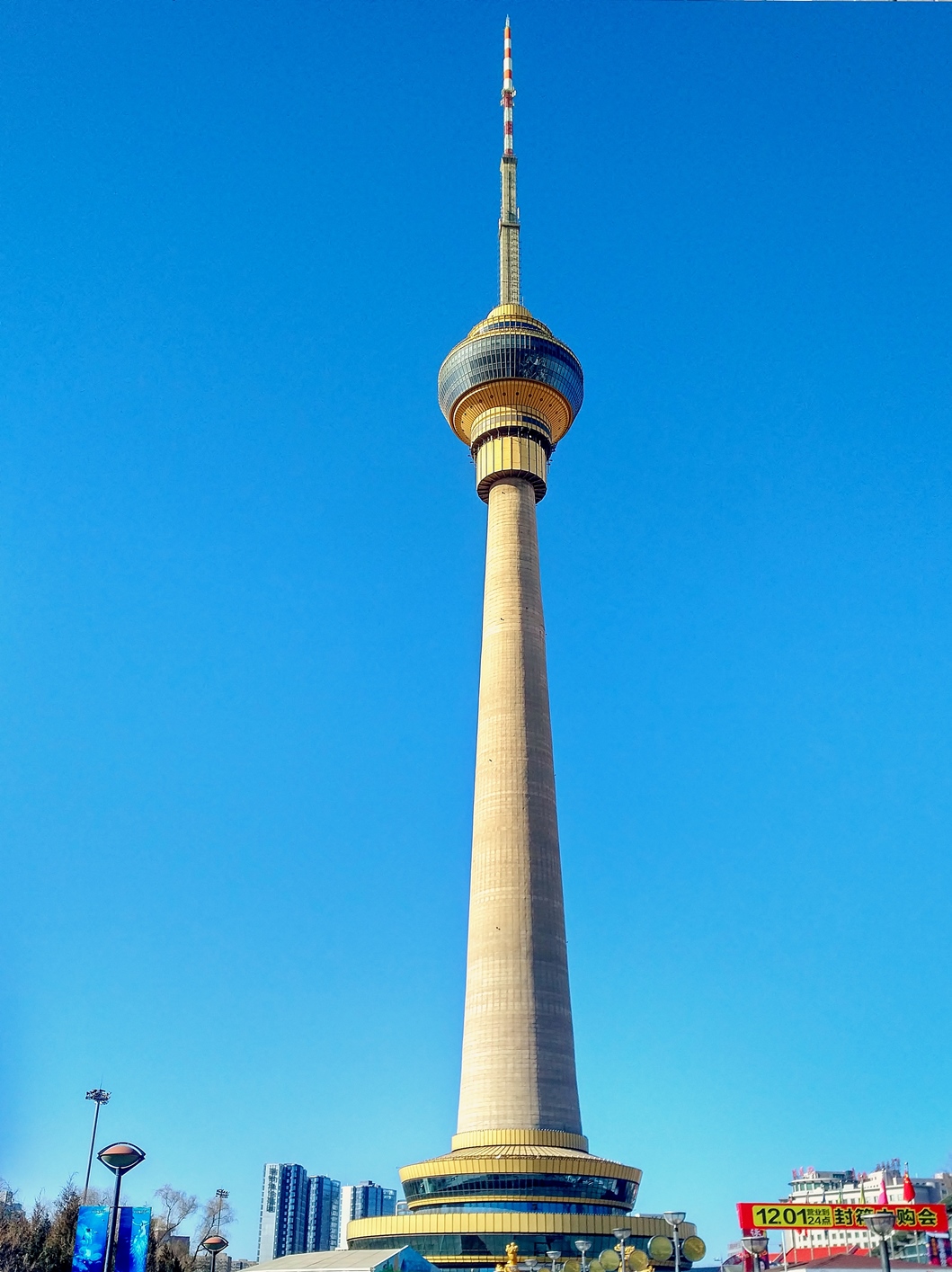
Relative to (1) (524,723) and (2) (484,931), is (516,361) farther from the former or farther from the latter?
(2) (484,931)

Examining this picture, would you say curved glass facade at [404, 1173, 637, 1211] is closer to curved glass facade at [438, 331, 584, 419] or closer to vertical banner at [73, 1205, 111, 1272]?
vertical banner at [73, 1205, 111, 1272]

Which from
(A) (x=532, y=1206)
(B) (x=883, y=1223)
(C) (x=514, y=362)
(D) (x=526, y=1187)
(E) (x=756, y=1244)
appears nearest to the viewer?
(B) (x=883, y=1223)

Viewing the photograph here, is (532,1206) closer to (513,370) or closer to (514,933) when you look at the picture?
(514,933)

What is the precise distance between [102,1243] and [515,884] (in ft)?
137

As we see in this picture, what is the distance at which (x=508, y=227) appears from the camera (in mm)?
122875

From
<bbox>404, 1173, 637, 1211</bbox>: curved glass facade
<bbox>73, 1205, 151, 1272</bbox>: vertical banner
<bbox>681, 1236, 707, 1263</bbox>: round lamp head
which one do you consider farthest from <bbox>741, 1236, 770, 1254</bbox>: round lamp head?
<bbox>404, 1173, 637, 1211</bbox>: curved glass facade

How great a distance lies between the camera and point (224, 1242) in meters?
54.7

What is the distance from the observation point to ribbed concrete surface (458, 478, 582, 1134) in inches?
3305

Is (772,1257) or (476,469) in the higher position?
(476,469)

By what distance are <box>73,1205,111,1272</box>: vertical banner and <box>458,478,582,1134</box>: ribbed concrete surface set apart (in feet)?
108

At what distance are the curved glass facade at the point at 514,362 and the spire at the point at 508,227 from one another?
7.94m

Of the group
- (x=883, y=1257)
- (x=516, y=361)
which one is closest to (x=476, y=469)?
(x=516, y=361)

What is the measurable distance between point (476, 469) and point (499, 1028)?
51.4 m

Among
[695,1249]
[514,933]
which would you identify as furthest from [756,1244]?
[514,933]
